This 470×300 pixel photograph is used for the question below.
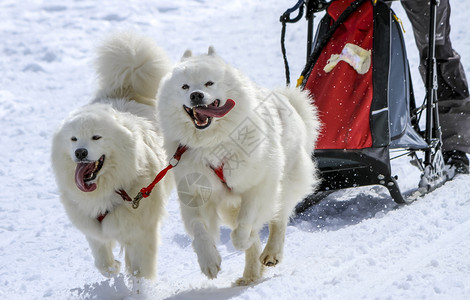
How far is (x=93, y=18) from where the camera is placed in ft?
38.0

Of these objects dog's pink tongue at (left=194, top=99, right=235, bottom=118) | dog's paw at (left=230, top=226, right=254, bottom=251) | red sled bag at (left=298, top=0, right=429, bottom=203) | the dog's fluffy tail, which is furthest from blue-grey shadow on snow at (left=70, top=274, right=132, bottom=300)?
red sled bag at (left=298, top=0, right=429, bottom=203)

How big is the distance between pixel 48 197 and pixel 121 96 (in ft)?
6.46

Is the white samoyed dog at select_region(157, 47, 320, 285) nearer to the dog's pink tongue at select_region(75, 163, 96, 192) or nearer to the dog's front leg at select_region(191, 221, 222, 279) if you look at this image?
the dog's front leg at select_region(191, 221, 222, 279)

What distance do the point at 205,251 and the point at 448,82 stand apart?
10.1 ft

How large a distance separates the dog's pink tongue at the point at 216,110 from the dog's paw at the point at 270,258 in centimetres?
100

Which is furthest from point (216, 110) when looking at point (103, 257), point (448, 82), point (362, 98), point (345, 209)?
point (448, 82)

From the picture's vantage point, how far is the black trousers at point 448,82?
4.85 m

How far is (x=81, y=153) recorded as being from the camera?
300cm

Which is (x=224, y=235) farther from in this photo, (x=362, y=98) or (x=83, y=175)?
(x=83, y=175)

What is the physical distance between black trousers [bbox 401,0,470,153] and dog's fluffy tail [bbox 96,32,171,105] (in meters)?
2.27

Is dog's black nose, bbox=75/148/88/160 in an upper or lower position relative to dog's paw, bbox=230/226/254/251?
upper

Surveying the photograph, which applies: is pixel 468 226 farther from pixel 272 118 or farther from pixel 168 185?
pixel 168 185

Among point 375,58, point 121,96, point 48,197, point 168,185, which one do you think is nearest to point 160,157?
point 168,185

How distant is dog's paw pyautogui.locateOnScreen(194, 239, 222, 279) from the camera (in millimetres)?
2916
